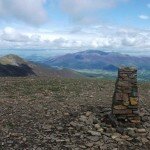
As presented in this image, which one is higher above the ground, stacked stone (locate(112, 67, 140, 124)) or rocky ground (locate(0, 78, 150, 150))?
stacked stone (locate(112, 67, 140, 124))

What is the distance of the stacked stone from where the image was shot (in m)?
19.3

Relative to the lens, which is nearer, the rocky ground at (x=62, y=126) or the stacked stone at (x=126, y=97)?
the rocky ground at (x=62, y=126)

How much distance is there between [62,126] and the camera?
63.4ft

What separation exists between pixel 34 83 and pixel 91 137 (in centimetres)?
1843

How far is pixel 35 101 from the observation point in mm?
25500

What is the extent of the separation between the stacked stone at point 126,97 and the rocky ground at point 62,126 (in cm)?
70

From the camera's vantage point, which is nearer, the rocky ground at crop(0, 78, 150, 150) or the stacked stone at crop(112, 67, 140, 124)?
the rocky ground at crop(0, 78, 150, 150)

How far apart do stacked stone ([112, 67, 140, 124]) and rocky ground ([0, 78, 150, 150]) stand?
2.31ft

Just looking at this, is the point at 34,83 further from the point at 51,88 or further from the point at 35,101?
the point at 35,101

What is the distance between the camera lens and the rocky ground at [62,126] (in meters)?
17.2

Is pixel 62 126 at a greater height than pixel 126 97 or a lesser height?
lesser

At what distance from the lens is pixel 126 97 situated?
63.4 feet

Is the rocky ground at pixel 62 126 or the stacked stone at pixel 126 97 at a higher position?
the stacked stone at pixel 126 97

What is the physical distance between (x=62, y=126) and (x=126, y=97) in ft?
12.2
